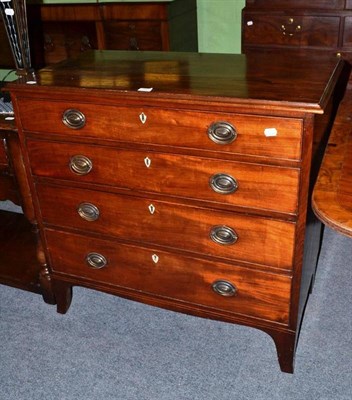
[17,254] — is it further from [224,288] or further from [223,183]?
[223,183]

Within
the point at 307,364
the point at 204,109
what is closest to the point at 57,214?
the point at 204,109

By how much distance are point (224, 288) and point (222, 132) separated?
0.61m

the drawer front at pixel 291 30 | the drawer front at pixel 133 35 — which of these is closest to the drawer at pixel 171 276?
the drawer front at pixel 133 35

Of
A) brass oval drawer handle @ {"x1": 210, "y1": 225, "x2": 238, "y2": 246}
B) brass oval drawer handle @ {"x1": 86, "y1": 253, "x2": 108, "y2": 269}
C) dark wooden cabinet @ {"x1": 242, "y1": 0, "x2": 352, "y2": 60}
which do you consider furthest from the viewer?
dark wooden cabinet @ {"x1": 242, "y1": 0, "x2": 352, "y2": 60}

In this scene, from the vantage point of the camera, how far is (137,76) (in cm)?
178

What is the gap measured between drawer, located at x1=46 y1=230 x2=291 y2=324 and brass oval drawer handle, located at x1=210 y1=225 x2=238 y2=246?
0.10 m

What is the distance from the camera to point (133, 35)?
3.41 m

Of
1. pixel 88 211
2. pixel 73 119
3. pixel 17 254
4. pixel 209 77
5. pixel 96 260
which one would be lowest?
pixel 17 254

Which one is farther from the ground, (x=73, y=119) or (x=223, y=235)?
(x=73, y=119)

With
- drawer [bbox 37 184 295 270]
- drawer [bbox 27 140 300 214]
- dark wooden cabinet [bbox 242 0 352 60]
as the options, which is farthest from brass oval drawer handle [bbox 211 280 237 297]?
dark wooden cabinet [bbox 242 0 352 60]

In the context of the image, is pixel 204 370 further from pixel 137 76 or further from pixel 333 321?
pixel 137 76

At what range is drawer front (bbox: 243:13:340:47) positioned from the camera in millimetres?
3085

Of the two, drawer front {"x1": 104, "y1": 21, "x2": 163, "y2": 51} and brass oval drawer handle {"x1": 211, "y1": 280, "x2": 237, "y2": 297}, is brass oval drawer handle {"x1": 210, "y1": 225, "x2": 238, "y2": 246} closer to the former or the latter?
brass oval drawer handle {"x1": 211, "y1": 280, "x2": 237, "y2": 297}

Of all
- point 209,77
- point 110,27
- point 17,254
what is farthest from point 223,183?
point 110,27
